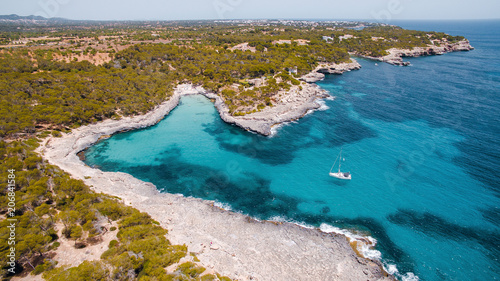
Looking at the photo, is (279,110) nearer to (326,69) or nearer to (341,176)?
(341,176)

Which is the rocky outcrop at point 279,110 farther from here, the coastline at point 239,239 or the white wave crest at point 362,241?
the white wave crest at point 362,241

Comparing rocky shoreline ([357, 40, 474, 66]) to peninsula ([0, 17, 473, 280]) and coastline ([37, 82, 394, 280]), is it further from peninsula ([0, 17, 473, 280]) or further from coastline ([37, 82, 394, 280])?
coastline ([37, 82, 394, 280])

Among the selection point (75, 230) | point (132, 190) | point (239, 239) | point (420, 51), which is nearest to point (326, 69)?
point (420, 51)

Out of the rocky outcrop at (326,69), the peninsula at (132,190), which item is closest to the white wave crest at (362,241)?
the peninsula at (132,190)

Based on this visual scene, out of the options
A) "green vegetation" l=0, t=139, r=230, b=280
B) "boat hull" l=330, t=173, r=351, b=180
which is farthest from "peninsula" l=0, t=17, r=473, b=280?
"boat hull" l=330, t=173, r=351, b=180

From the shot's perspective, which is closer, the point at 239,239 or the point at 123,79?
the point at 239,239
